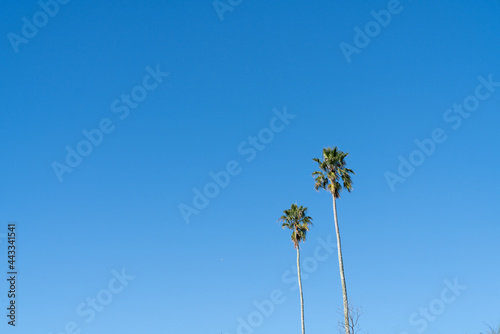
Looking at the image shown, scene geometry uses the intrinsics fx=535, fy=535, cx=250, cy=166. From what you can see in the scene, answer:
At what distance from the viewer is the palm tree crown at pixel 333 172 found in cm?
5312

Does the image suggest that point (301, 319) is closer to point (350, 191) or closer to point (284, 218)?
point (284, 218)

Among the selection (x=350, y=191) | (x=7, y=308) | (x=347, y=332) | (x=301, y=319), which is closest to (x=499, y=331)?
(x=347, y=332)

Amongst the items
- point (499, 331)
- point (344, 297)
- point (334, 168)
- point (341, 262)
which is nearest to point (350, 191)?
point (334, 168)

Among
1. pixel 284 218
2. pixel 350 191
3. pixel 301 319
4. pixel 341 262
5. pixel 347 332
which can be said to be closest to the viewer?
pixel 347 332

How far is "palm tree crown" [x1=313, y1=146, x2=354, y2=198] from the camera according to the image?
53.1 m

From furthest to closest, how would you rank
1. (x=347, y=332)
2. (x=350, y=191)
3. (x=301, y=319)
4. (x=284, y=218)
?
1. (x=284, y=218)
2. (x=301, y=319)
3. (x=350, y=191)
4. (x=347, y=332)

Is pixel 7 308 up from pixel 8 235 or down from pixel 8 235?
down

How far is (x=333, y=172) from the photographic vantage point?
175 feet

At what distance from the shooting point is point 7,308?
49.2 metres

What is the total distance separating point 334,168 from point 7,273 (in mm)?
32758

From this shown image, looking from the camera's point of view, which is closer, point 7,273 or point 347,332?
point 347,332

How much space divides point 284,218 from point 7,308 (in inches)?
1229

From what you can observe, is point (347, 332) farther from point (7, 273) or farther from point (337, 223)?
point (7, 273)

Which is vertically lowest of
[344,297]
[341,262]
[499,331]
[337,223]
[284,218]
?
[499,331]
